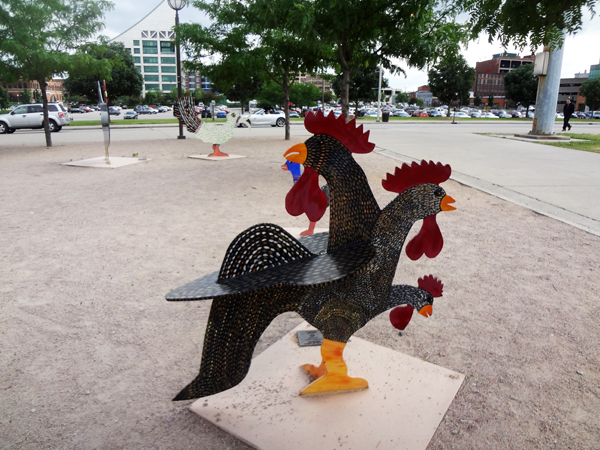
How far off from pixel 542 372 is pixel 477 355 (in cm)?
41

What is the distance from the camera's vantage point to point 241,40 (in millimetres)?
15078

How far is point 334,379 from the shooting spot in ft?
8.47

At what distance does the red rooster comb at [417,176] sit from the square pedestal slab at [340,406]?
1.24m

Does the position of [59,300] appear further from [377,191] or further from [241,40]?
[241,40]

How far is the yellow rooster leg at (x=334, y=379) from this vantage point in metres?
2.48

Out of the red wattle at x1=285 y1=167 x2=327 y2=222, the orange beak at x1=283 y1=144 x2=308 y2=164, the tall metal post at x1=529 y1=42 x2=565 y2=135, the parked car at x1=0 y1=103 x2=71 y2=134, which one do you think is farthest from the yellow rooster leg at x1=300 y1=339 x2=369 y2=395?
the parked car at x1=0 y1=103 x2=71 y2=134

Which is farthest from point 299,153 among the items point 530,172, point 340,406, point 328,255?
point 530,172

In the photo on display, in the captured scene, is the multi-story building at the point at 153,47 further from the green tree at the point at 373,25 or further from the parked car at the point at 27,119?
the green tree at the point at 373,25

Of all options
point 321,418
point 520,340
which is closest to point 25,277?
point 321,418

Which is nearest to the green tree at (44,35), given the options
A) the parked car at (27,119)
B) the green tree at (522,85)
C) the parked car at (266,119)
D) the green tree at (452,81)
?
the parked car at (27,119)

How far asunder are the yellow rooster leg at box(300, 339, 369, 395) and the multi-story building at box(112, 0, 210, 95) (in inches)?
5232

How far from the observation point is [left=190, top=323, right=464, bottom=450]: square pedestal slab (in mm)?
2250

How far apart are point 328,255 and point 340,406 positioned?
35.8 inches

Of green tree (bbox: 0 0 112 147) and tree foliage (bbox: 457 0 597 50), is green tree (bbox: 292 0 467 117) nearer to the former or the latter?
tree foliage (bbox: 457 0 597 50)
